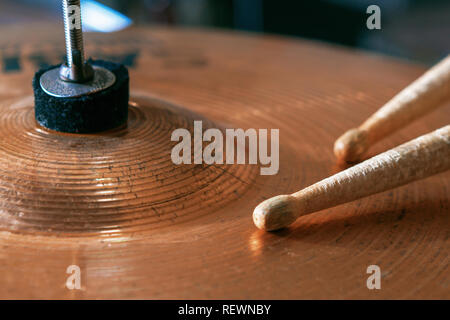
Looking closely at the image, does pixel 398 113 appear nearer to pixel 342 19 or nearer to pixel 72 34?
pixel 72 34

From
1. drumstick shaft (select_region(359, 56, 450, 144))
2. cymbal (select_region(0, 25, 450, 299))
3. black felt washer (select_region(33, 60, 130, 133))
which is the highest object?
drumstick shaft (select_region(359, 56, 450, 144))

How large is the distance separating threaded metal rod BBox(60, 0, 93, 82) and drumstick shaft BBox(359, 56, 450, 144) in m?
0.34

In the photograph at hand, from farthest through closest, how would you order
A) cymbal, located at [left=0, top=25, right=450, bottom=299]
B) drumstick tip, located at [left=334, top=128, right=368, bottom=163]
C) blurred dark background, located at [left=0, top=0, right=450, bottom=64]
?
blurred dark background, located at [left=0, top=0, right=450, bottom=64]
drumstick tip, located at [left=334, top=128, right=368, bottom=163]
cymbal, located at [left=0, top=25, right=450, bottom=299]

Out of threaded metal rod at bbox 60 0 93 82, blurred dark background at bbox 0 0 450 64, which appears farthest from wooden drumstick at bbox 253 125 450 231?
blurred dark background at bbox 0 0 450 64

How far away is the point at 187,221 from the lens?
528 mm

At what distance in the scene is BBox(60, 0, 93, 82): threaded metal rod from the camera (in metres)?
0.55

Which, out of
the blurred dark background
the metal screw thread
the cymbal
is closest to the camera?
the cymbal

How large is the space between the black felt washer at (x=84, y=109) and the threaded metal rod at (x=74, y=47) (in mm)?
29

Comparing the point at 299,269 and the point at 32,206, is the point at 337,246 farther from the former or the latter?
the point at 32,206

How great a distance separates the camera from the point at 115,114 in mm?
579

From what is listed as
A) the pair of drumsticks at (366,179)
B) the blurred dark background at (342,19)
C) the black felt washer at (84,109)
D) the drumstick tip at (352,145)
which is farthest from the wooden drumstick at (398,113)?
the blurred dark background at (342,19)

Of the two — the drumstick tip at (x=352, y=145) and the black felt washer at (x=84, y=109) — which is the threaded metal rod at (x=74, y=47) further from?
the drumstick tip at (x=352, y=145)

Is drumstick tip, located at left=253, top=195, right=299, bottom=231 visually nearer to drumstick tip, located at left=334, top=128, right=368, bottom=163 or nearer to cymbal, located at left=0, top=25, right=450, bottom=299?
cymbal, located at left=0, top=25, right=450, bottom=299

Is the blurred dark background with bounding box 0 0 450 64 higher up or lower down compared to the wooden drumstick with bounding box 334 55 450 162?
higher up
